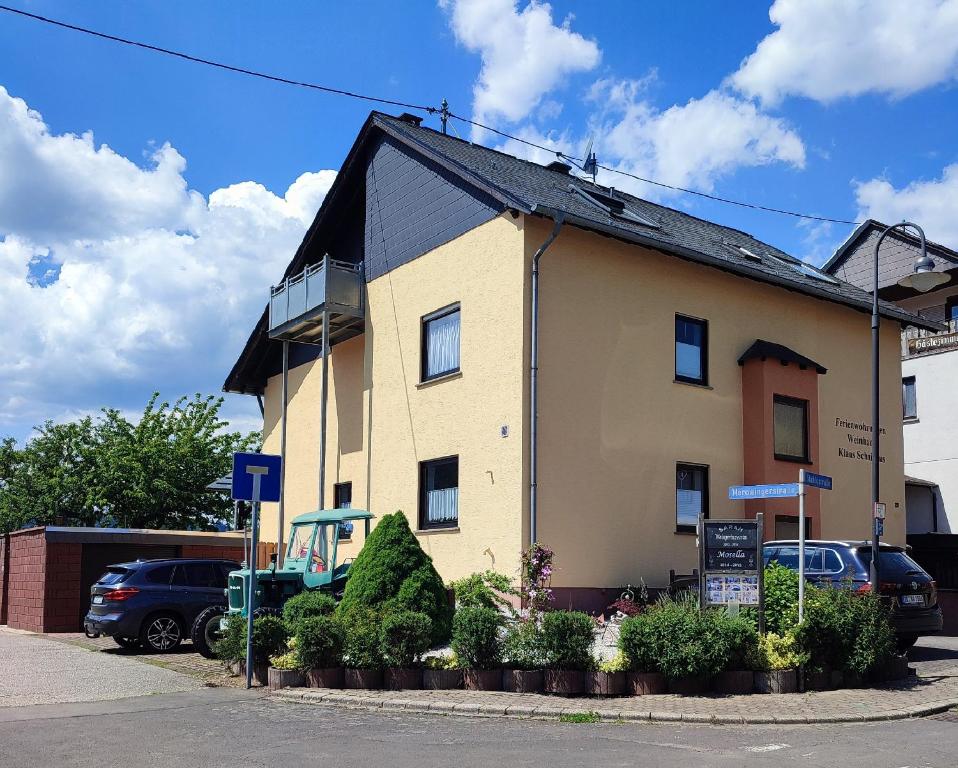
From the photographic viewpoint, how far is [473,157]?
21031mm

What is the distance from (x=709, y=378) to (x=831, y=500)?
159 inches

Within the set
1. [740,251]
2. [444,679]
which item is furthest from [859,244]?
[444,679]

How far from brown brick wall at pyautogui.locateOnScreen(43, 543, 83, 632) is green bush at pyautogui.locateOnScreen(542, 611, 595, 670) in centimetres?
1365

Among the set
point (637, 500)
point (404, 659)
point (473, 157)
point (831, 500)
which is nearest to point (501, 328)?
point (637, 500)

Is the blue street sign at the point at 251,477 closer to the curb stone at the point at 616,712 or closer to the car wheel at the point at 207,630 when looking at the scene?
the curb stone at the point at 616,712

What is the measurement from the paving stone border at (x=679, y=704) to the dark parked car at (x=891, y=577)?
1.97m

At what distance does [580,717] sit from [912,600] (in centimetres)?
616

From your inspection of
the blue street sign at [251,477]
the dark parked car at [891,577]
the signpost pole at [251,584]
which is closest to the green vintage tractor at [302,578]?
the signpost pole at [251,584]

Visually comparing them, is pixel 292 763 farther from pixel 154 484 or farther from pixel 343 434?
pixel 154 484

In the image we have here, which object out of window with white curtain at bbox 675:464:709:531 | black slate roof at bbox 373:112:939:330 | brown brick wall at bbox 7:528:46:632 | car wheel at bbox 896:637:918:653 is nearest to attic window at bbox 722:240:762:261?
black slate roof at bbox 373:112:939:330

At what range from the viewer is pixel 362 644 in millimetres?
12070

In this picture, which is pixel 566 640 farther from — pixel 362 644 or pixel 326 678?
pixel 326 678

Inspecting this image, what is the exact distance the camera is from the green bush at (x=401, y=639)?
39.1 feet

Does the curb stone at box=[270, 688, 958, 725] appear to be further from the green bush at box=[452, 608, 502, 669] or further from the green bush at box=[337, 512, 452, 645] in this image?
the green bush at box=[337, 512, 452, 645]
